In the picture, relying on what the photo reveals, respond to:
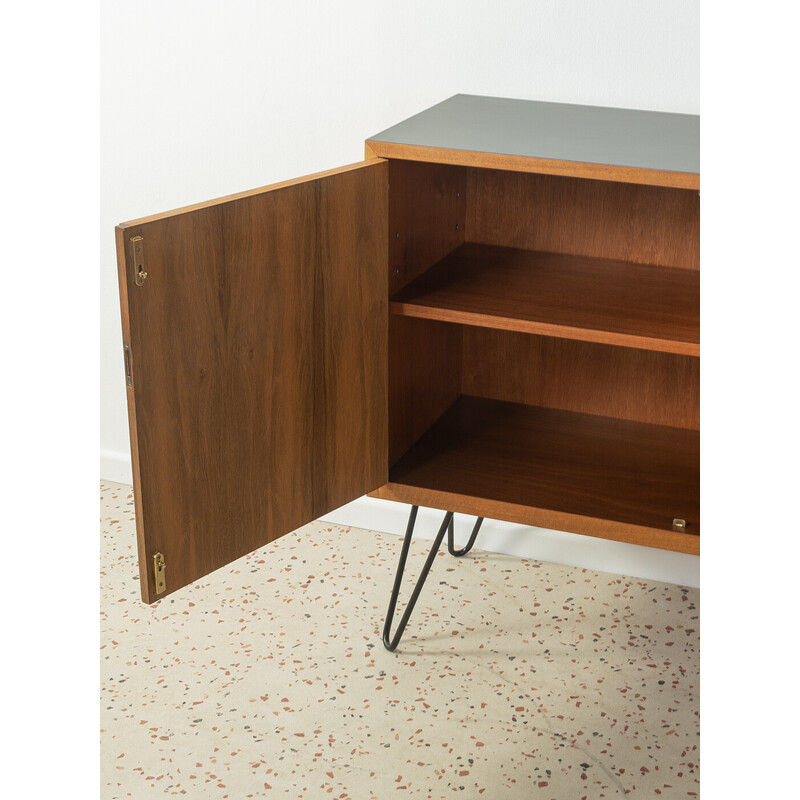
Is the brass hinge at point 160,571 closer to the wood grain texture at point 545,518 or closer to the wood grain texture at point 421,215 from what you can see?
the wood grain texture at point 545,518

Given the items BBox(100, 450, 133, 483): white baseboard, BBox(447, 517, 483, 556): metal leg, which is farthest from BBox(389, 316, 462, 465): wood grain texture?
BBox(100, 450, 133, 483): white baseboard

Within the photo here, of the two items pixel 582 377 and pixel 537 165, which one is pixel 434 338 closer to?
pixel 582 377

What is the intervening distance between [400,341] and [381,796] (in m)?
0.74

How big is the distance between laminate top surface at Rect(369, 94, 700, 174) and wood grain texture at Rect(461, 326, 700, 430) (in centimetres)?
43

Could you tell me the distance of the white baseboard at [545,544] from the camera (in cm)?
214

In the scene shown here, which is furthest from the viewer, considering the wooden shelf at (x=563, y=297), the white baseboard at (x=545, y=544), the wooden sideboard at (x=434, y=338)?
the white baseboard at (x=545, y=544)

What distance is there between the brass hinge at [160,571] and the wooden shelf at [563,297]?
55 cm

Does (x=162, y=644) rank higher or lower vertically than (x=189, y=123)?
lower

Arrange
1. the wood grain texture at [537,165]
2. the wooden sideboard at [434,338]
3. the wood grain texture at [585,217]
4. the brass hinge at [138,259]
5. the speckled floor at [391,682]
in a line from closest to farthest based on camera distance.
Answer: the brass hinge at [138,259]
the wooden sideboard at [434,338]
the wood grain texture at [537,165]
the speckled floor at [391,682]
the wood grain texture at [585,217]

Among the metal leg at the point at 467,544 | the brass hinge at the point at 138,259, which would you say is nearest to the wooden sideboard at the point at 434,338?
the brass hinge at the point at 138,259

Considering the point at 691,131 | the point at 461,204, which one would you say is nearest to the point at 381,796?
the point at 461,204

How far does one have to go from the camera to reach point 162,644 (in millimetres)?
1929
